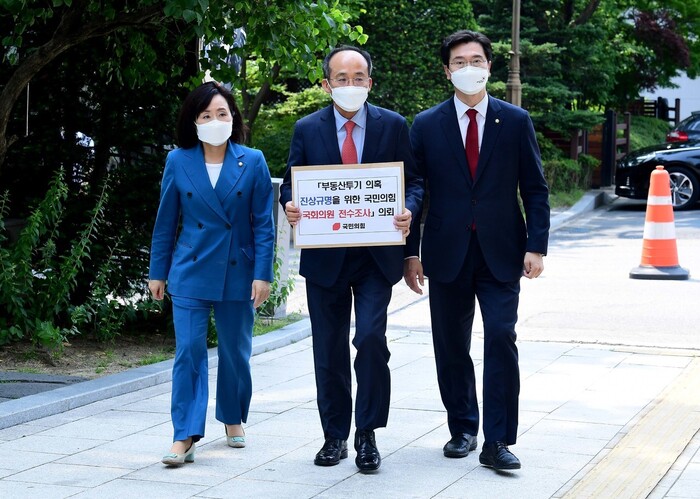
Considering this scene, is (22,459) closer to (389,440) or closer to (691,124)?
(389,440)

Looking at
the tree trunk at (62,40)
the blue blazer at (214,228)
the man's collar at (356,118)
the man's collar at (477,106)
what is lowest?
the blue blazer at (214,228)

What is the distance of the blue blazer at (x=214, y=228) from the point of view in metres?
5.96

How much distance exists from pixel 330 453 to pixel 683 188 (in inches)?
656

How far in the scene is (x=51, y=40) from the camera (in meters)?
8.27

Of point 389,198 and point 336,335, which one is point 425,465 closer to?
point 336,335

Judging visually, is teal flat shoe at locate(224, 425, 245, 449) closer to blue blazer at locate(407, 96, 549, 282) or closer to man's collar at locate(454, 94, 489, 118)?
blue blazer at locate(407, 96, 549, 282)

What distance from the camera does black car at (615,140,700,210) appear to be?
21.1 metres

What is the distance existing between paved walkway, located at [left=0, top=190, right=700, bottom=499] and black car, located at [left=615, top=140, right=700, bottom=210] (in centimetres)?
1288

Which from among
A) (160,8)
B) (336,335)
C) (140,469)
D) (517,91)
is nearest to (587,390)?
(336,335)

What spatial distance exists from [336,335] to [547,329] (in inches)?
178

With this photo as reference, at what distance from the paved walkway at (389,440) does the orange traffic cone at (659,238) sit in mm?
4097

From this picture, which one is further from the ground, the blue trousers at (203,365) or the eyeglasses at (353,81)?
the eyeglasses at (353,81)

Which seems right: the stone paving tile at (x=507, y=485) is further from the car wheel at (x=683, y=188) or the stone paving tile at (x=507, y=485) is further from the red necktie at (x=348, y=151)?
the car wheel at (x=683, y=188)

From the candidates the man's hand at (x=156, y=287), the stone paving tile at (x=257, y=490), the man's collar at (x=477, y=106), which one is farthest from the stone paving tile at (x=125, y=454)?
the man's collar at (x=477, y=106)
